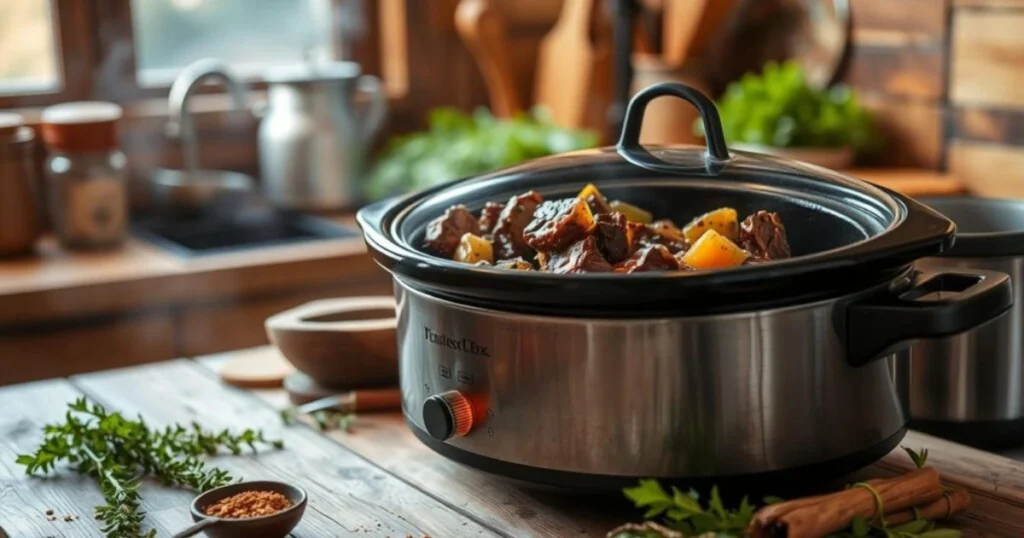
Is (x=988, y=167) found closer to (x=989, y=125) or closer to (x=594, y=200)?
(x=989, y=125)

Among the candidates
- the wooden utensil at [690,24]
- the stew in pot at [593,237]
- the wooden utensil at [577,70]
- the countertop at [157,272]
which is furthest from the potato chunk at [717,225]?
the wooden utensil at [577,70]

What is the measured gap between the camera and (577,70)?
3.19 meters

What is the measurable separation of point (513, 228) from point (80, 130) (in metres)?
1.54

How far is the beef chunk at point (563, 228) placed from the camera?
1281mm

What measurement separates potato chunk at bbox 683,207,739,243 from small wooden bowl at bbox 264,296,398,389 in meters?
0.40

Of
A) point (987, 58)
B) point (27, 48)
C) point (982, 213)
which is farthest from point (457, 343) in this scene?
point (27, 48)

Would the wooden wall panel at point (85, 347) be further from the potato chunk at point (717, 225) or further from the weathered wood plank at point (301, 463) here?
the potato chunk at point (717, 225)

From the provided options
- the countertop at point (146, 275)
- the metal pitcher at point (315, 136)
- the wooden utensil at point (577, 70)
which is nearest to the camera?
the countertop at point (146, 275)

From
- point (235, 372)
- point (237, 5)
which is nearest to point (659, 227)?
point (235, 372)

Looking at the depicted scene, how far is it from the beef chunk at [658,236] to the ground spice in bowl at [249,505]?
42 centimetres

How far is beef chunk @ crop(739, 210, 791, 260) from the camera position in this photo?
1266 millimetres

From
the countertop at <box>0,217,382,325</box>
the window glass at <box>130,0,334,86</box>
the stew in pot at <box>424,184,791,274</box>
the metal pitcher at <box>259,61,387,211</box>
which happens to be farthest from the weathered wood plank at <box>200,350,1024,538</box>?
the window glass at <box>130,0,334,86</box>

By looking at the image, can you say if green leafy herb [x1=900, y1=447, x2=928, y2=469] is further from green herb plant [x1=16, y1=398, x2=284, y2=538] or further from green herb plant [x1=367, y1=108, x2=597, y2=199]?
green herb plant [x1=367, y1=108, x2=597, y2=199]

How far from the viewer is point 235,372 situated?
1703mm
